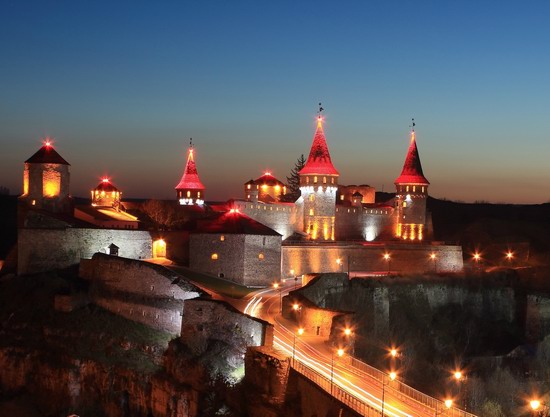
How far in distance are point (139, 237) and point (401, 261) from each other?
23931 mm

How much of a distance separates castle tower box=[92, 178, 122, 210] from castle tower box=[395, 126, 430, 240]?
A: 27.1m

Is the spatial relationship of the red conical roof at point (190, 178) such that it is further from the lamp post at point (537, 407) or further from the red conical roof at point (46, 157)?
the lamp post at point (537, 407)

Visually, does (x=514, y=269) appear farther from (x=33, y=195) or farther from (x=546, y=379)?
(x=33, y=195)

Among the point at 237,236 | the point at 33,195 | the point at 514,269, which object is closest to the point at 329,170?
the point at 237,236

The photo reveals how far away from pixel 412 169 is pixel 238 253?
28.0 m

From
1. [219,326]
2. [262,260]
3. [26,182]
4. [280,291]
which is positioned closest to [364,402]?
[219,326]

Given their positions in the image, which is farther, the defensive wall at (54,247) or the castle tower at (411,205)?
the castle tower at (411,205)

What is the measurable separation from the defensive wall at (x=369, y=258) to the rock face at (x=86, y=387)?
68.8ft

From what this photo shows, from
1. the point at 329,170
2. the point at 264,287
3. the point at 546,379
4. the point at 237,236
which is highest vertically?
the point at 329,170

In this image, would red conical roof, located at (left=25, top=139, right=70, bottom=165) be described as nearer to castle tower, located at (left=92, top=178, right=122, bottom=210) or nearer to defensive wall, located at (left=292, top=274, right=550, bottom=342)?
castle tower, located at (left=92, top=178, right=122, bottom=210)

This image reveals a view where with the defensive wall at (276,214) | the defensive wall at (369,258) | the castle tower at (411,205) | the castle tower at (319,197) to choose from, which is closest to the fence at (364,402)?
the defensive wall at (369,258)

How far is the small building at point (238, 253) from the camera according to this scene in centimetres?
5209

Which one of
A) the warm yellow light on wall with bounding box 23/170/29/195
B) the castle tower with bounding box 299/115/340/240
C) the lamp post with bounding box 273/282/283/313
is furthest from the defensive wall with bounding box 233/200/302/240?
the warm yellow light on wall with bounding box 23/170/29/195

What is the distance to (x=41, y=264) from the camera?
49.8 meters
